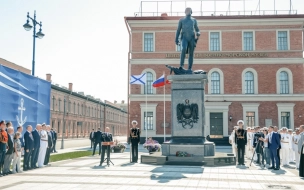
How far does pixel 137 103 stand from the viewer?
1471 inches

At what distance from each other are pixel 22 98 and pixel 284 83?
27.7 metres

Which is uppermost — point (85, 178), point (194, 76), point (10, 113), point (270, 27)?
point (270, 27)

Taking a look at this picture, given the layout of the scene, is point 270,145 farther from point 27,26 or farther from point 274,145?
point 27,26

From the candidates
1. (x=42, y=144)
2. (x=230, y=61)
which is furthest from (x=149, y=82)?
(x=42, y=144)

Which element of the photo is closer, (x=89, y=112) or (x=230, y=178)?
(x=230, y=178)

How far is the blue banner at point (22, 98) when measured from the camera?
16781mm

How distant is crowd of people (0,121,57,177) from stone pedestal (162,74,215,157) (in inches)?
209

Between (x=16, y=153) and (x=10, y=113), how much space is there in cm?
442

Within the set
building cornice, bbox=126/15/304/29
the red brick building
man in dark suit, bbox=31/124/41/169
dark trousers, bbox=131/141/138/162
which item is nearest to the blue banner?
man in dark suit, bbox=31/124/41/169

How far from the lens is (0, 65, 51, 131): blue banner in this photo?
16781 mm

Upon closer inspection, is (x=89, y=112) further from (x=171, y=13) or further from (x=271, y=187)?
(x=271, y=187)

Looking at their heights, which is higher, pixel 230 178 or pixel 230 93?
pixel 230 93

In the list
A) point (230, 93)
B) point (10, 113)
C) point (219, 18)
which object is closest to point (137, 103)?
point (230, 93)

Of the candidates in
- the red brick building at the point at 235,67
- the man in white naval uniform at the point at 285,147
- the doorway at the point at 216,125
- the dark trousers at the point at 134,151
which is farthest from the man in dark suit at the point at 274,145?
the doorway at the point at 216,125
